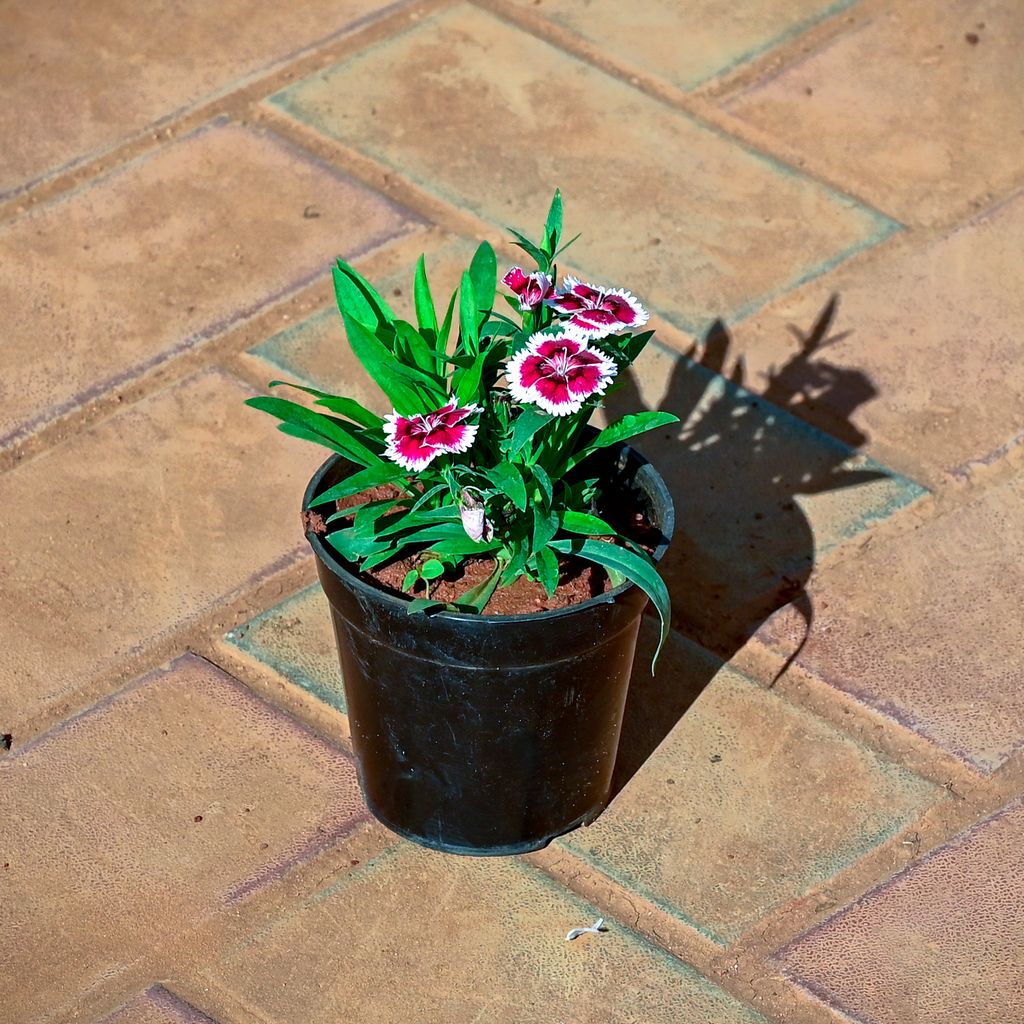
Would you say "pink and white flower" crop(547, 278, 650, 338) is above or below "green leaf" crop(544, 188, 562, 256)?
below

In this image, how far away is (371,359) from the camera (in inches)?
83.0

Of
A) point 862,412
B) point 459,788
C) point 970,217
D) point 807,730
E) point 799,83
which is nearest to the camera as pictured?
point 459,788

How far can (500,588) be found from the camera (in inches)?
87.9

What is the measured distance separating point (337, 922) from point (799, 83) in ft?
7.77

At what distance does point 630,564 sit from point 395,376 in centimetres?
38

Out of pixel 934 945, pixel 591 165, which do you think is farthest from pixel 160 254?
pixel 934 945

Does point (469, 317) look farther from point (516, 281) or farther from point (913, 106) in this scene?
point (913, 106)

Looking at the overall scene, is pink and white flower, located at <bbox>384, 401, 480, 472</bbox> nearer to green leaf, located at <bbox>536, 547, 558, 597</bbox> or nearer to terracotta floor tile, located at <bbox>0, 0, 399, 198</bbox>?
green leaf, located at <bbox>536, 547, 558, 597</bbox>

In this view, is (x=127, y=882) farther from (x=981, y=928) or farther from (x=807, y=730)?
(x=981, y=928)

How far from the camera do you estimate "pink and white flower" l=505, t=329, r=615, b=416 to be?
188 cm

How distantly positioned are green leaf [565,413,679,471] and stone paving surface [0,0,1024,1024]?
0.64 m

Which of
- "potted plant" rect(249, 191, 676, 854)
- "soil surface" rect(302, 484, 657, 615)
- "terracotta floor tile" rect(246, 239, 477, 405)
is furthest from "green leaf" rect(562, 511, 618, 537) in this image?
"terracotta floor tile" rect(246, 239, 477, 405)

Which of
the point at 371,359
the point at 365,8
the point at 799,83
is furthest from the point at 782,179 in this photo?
the point at 371,359

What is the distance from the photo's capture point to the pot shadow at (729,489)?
2736 millimetres
